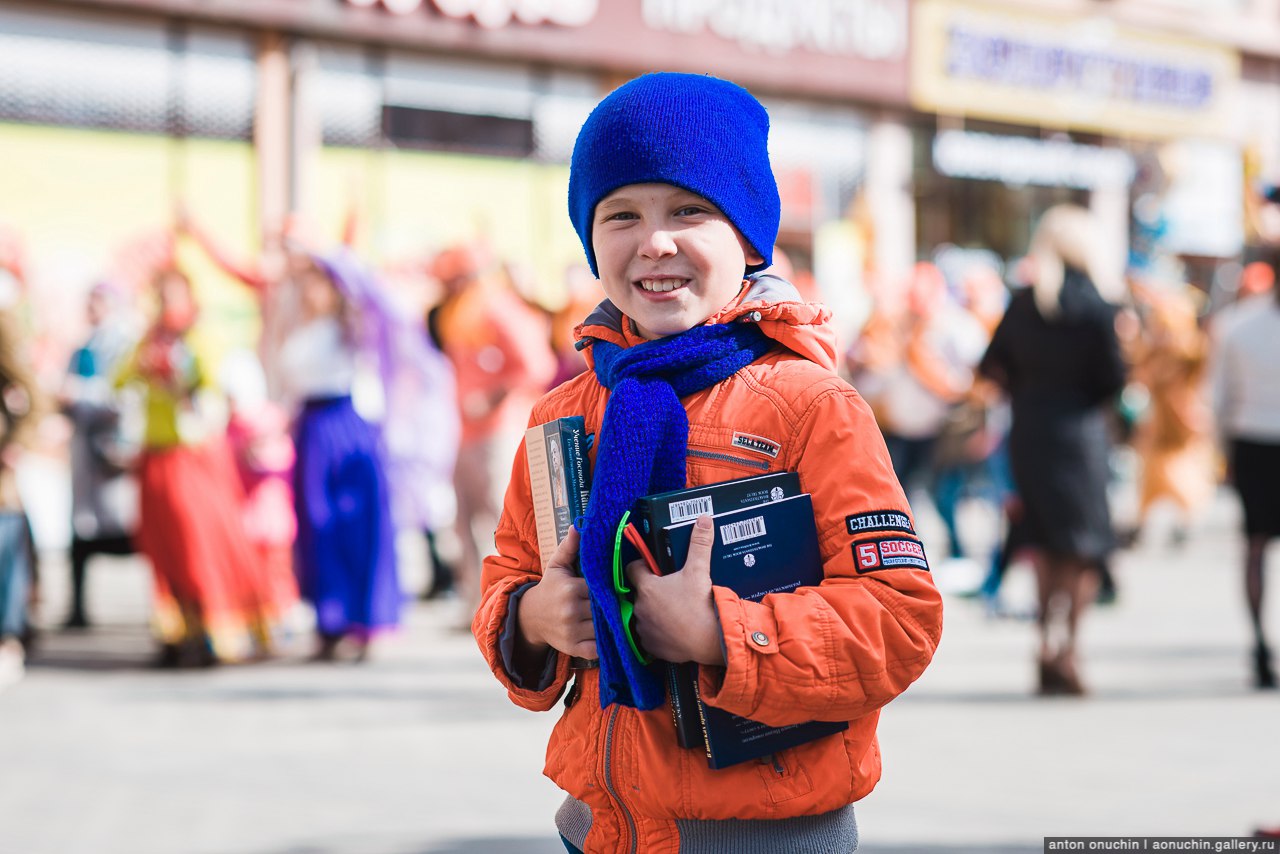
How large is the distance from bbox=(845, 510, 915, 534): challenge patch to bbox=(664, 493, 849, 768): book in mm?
57

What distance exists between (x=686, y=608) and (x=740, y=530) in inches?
5.0

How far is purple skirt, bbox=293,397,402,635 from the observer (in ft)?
26.4

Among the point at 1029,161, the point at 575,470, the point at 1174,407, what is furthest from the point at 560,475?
the point at 1029,161

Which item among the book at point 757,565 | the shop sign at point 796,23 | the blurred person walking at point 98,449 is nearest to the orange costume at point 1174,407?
the shop sign at point 796,23

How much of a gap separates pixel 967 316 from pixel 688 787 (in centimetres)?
1048

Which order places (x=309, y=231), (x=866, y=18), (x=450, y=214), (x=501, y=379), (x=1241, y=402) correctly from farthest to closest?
(x=866, y=18) < (x=450, y=214) < (x=501, y=379) < (x=309, y=231) < (x=1241, y=402)

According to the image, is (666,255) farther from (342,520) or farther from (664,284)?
(342,520)

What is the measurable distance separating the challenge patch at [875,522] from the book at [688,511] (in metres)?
0.09

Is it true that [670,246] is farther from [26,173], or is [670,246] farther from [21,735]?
[26,173]

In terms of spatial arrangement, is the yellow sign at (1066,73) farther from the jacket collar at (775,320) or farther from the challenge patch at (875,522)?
the challenge patch at (875,522)

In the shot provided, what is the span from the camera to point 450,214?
16.1 m

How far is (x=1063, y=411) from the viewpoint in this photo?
7008 mm

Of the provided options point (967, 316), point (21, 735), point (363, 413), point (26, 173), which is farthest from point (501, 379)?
point (26, 173)

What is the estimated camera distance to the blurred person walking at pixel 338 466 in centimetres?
799
